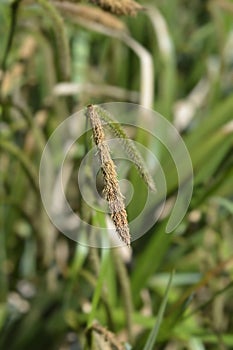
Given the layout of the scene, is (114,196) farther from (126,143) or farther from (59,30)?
(59,30)

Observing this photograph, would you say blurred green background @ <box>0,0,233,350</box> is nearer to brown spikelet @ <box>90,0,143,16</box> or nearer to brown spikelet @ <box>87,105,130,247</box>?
brown spikelet @ <box>90,0,143,16</box>

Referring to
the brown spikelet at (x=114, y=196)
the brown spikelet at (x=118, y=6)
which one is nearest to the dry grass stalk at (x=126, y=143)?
the brown spikelet at (x=114, y=196)

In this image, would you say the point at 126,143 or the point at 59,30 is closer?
the point at 126,143

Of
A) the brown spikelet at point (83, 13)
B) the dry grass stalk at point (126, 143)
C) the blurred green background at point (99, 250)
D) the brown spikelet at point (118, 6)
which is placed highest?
the brown spikelet at point (118, 6)

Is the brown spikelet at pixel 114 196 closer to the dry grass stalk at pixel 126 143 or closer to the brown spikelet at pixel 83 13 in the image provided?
the dry grass stalk at pixel 126 143

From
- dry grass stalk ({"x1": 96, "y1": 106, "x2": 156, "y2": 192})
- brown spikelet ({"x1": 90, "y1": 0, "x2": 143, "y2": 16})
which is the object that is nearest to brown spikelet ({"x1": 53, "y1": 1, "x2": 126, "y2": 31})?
brown spikelet ({"x1": 90, "y1": 0, "x2": 143, "y2": 16})

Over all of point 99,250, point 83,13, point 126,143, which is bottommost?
point 99,250

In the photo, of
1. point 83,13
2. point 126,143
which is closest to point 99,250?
point 83,13

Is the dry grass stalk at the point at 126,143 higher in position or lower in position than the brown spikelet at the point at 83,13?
higher

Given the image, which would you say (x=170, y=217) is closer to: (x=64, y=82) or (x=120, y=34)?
(x=64, y=82)
